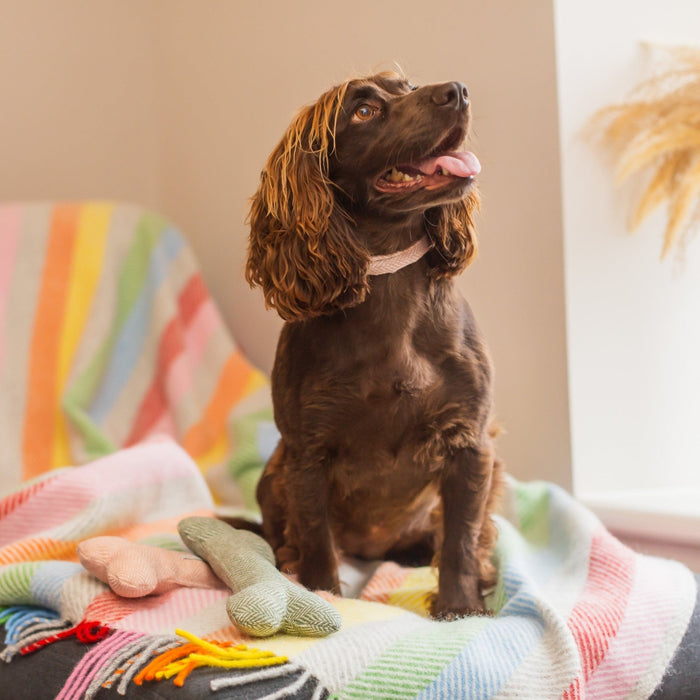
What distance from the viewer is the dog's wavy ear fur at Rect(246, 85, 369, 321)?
112 centimetres

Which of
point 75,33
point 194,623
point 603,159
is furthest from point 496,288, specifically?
point 75,33

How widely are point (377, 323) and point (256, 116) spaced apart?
1253 mm

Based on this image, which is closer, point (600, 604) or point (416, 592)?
point (600, 604)

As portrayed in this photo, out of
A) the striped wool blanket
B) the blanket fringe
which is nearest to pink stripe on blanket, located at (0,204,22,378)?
the striped wool blanket

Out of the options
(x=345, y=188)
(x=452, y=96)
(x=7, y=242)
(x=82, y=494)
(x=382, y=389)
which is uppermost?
(x=452, y=96)

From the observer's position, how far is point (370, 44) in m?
1.92

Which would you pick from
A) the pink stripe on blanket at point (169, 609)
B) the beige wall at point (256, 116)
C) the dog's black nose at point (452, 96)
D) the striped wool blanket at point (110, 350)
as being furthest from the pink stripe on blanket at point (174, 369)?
the dog's black nose at point (452, 96)

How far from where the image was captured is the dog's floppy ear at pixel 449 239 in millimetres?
1197

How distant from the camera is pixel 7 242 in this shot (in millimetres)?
2172

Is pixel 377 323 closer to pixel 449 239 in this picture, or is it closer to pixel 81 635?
pixel 449 239

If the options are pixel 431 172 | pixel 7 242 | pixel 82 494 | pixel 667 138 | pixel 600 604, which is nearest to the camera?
pixel 431 172

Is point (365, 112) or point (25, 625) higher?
point (365, 112)

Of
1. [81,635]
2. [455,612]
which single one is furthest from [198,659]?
[455,612]

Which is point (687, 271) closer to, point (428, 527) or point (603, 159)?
point (603, 159)
